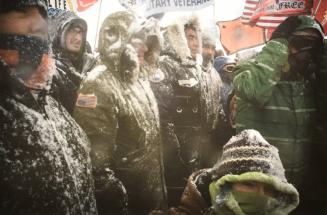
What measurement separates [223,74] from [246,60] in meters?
0.21

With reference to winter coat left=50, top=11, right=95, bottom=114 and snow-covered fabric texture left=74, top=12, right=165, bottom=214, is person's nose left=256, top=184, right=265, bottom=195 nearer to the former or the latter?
snow-covered fabric texture left=74, top=12, right=165, bottom=214

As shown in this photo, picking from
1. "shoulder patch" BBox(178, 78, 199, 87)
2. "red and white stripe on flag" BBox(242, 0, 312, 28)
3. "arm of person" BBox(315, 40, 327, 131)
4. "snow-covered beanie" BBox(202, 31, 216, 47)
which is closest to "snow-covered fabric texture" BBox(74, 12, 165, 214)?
"shoulder patch" BBox(178, 78, 199, 87)

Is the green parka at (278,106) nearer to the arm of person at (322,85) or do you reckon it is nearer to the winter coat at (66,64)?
the arm of person at (322,85)

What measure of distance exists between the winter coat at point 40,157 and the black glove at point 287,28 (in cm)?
167

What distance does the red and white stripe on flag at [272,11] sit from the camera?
3.23 metres

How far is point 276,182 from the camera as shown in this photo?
2734 mm

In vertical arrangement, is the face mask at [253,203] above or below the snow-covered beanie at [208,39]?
below

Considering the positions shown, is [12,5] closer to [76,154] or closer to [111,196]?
[76,154]

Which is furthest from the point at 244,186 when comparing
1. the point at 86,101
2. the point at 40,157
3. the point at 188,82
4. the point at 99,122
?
the point at 40,157

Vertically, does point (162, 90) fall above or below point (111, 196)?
above

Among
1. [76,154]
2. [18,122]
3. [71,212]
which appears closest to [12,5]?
[18,122]

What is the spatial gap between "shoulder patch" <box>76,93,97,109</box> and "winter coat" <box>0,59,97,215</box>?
116 millimetres

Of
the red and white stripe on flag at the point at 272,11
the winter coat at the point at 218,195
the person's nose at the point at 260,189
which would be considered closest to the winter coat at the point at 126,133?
the winter coat at the point at 218,195

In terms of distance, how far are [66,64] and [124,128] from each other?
59cm
